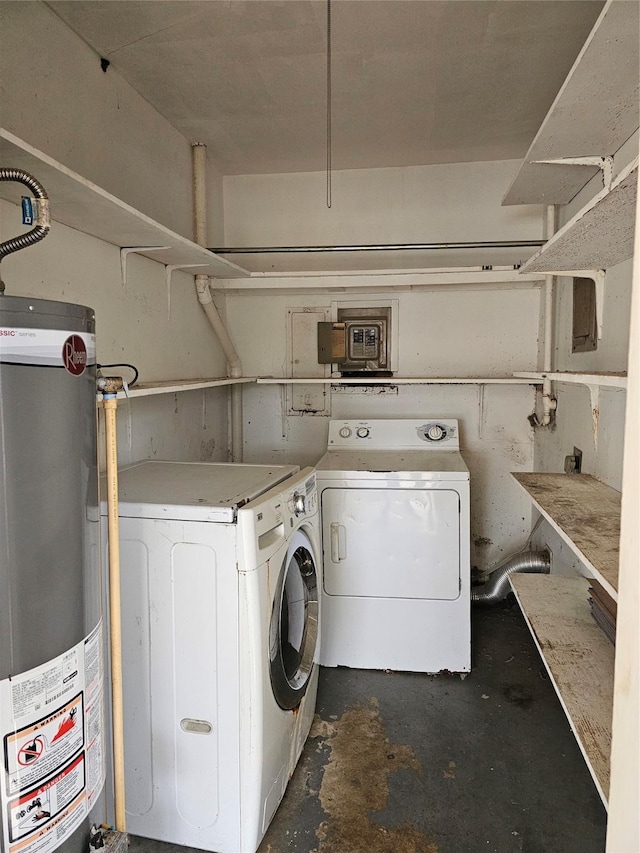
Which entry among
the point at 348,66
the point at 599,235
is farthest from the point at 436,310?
the point at 599,235

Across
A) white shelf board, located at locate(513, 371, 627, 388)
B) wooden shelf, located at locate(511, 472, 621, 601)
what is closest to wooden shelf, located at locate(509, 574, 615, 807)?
wooden shelf, located at locate(511, 472, 621, 601)

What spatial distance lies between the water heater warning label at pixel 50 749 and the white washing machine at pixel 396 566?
1387 mm

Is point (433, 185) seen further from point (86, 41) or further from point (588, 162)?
point (86, 41)

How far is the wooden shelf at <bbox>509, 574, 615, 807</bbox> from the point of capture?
112cm

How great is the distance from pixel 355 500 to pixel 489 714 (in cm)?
100

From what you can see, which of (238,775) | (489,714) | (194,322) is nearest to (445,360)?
(194,322)

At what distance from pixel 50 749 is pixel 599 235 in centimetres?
166

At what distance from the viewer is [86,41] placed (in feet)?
6.02

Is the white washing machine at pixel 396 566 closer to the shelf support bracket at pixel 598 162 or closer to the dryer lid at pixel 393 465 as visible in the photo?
the dryer lid at pixel 393 465

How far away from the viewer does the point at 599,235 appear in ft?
4.38

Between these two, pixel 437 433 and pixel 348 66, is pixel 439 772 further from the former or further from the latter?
pixel 348 66

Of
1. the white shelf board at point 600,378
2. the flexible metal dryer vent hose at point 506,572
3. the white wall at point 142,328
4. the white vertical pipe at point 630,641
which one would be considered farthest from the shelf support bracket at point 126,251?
the flexible metal dryer vent hose at point 506,572

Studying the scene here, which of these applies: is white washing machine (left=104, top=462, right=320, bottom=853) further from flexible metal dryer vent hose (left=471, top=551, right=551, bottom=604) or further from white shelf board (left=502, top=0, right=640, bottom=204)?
flexible metal dryer vent hose (left=471, top=551, right=551, bottom=604)

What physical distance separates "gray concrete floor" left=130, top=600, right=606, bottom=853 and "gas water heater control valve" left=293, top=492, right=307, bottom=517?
91 centimetres
